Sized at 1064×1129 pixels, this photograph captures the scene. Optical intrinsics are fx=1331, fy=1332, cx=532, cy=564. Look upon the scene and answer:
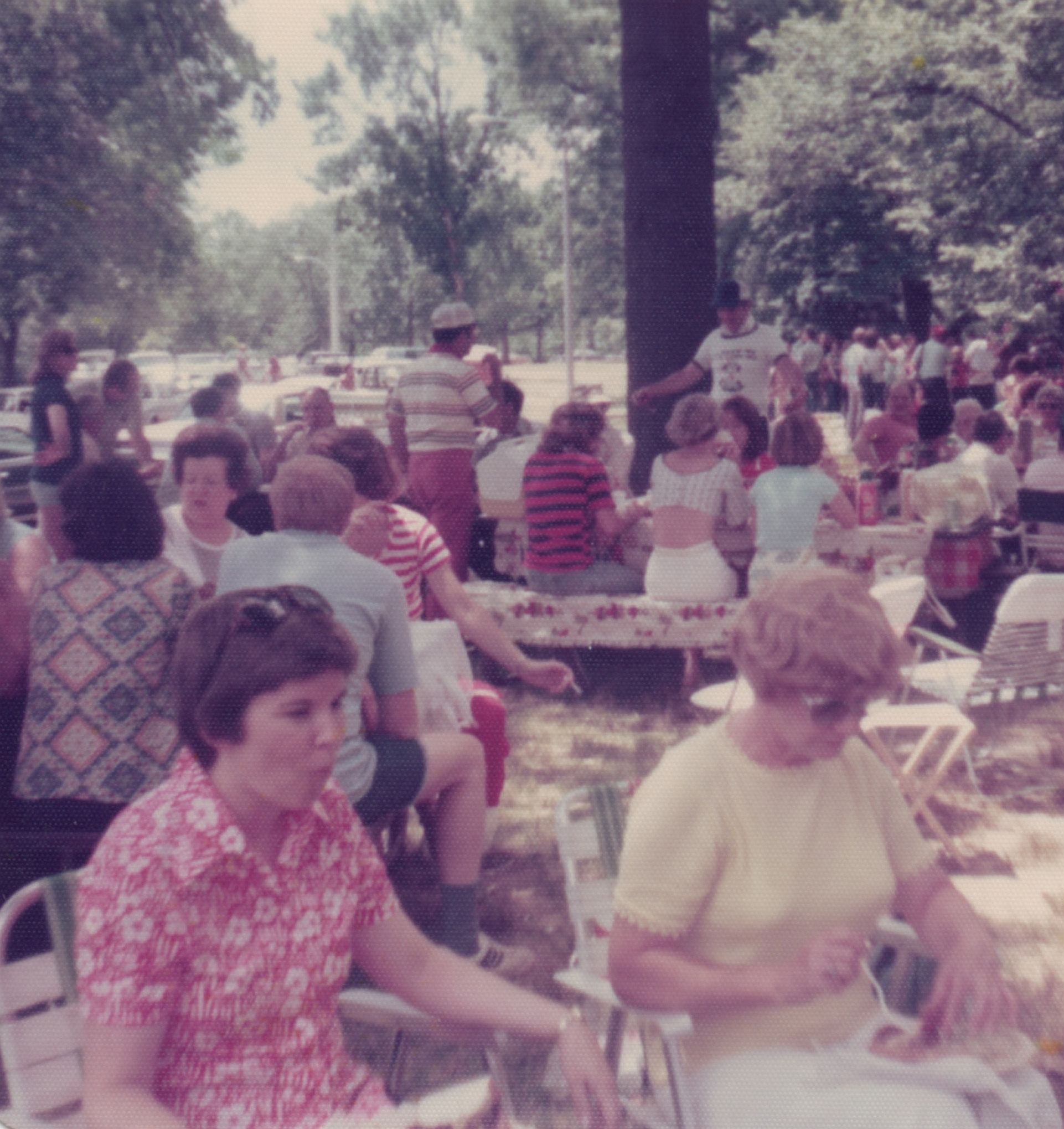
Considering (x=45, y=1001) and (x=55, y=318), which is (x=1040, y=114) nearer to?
(x=55, y=318)

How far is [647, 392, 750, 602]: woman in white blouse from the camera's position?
5.88 metres

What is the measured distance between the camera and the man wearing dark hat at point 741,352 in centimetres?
723

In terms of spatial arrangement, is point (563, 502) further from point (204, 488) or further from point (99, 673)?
point (99, 673)

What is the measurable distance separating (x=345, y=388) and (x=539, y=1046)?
62.7 feet

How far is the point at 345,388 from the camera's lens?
20453 mm

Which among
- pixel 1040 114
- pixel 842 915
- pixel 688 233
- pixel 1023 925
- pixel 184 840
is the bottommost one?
pixel 1023 925

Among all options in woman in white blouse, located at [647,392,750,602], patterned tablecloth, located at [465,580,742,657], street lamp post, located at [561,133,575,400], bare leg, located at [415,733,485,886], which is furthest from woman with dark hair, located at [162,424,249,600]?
street lamp post, located at [561,133,575,400]

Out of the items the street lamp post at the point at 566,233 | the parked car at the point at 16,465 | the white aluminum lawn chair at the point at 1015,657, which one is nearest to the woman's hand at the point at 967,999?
the white aluminum lawn chair at the point at 1015,657

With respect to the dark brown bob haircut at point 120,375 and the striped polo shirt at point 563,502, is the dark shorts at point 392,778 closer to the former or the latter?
the striped polo shirt at point 563,502

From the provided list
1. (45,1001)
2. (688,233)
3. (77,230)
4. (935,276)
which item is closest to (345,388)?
(77,230)

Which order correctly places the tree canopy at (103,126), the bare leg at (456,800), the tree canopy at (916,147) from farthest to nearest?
the tree canopy at (916,147) → the tree canopy at (103,126) → the bare leg at (456,800)

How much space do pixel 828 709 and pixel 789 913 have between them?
1.00ft

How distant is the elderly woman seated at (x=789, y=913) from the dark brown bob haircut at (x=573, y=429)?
406 cm

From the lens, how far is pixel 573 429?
604 centimetres
